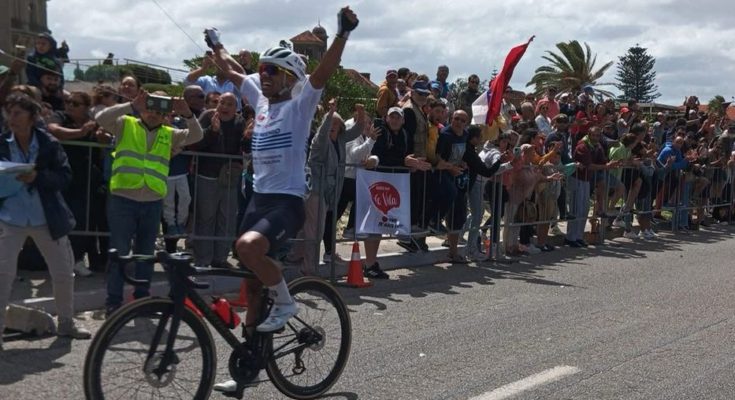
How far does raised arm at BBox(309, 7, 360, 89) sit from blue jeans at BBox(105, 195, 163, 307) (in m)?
2.87

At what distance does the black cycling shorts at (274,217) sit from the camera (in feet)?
18.1

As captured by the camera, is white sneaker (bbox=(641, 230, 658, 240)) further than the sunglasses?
Yes

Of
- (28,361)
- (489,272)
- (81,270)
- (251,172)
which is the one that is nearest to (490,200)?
(489,272)

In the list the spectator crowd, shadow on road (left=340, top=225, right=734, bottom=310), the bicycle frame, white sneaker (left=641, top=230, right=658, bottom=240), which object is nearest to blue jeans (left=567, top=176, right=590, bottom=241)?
the spectator crowd

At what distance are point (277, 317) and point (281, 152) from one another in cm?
99

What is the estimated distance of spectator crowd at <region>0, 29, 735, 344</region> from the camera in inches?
287

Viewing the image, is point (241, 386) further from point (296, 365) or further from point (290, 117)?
point (290, 117)

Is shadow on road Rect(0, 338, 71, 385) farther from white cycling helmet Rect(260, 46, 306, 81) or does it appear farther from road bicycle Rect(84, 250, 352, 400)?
white cycling helmet Rect(260, 46, 306, 81)

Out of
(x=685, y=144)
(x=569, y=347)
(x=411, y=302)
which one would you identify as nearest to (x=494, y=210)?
(x=411, y=302)

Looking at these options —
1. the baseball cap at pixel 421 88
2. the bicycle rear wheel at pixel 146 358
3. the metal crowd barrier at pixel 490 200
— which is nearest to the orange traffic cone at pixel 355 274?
the metal crowd barrier at pixel 490 200

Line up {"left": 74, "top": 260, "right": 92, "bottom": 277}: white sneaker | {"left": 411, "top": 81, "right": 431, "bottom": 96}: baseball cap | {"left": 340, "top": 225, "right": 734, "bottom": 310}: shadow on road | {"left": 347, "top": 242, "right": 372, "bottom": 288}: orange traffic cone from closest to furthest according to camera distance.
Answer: {"left": 74, "top": 260, "right": 92, "bottom": 277}: white sneaker < {"left": 340, "top": 225, "right": 734, "bottom": 310}: shadow on road < {"left": 347, "top": 242, "right": 372, "bottom": 288}: orange traffic cone < {"left": 411, "top": 81, "right": 431, "bottom": 96}: baseball cap

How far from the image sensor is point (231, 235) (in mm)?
10234

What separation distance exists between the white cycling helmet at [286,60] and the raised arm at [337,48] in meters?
0.11

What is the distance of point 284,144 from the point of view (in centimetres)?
571
